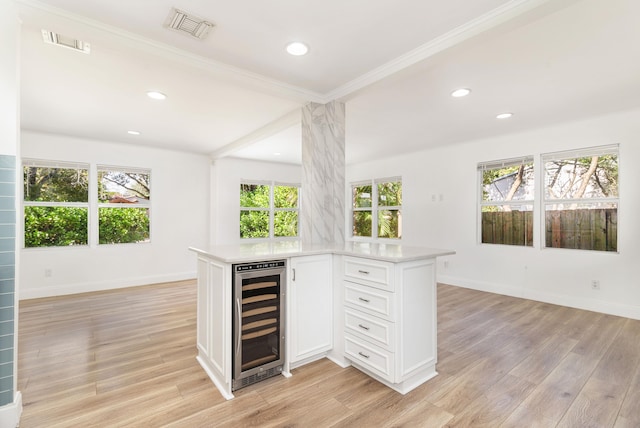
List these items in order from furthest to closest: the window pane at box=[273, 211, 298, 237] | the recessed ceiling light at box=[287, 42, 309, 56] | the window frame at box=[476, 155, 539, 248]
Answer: the window pane at box=[273, 211, 298, 237] < the window frame at box=[476, 155, 539, 248] < the recessed ceiling light at box=[287, 42, 309, 56]

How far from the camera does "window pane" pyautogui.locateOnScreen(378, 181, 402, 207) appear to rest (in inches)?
254

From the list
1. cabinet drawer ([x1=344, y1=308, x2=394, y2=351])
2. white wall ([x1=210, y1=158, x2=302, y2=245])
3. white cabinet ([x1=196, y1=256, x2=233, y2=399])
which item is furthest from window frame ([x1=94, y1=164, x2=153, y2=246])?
cabinet drawer ([x1=344, y1=308, x2=394, y2=351])

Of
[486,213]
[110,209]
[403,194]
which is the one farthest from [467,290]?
[110,209]

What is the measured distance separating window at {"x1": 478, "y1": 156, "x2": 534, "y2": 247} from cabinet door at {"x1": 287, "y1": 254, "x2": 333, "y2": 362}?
11.8 ft

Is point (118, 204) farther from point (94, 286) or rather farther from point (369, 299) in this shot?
point (369, 299)

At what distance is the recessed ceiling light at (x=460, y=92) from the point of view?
3.04 m

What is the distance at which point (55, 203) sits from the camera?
4.72 m

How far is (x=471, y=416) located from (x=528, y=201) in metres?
3.79

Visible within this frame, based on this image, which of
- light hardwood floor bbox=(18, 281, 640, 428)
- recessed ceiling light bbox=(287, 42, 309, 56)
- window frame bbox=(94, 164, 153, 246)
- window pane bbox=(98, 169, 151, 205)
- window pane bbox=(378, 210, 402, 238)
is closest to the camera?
light hardwood floor bbox=(18, 281, 640, 428)

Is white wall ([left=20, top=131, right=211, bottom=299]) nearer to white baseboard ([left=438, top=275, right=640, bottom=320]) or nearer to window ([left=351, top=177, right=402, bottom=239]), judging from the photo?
window ([left=351, top=177, right=402, bottom=239])

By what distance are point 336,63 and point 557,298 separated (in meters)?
4.30

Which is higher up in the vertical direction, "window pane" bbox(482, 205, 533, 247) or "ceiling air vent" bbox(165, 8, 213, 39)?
"ceiling air vent" bbox(165, 8, 213, 39)

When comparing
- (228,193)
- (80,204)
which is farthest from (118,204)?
(228,193)

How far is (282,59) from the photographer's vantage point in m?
2.49
